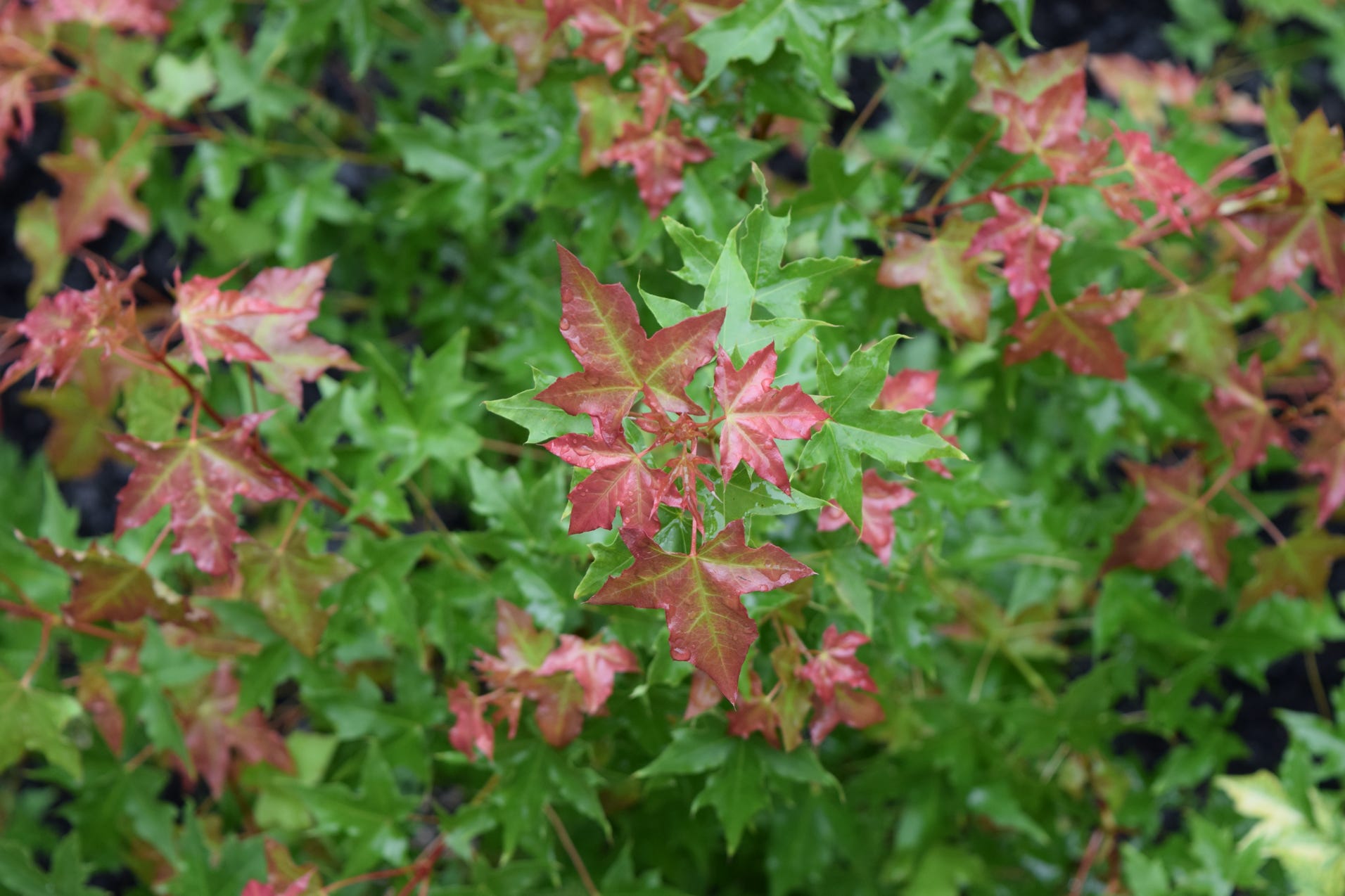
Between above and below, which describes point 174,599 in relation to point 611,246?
below

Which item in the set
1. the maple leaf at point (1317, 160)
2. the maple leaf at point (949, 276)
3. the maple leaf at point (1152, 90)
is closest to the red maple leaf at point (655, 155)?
the maple leaf at point (949, 276)

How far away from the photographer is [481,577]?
5.11 feet

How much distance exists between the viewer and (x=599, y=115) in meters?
1.40

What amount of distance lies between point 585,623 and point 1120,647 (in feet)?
3.95

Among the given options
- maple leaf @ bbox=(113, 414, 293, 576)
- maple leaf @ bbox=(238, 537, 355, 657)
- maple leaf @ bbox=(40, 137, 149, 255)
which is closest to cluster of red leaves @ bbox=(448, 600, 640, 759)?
maple leaf @ bbox=(238, 537, 355, 657)

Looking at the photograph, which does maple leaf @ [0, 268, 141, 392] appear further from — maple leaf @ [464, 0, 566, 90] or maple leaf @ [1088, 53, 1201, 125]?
maple leaf @ [1088, 53, 1201, 125]

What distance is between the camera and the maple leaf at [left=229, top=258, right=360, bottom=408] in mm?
1299

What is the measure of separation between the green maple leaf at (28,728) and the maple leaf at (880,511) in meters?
1.16

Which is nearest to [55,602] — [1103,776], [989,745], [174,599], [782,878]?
[174,599]

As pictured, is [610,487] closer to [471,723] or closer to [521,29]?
[471,723]

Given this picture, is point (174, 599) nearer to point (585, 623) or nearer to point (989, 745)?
point (585, 623)

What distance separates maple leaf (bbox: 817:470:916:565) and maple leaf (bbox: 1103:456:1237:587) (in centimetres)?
61

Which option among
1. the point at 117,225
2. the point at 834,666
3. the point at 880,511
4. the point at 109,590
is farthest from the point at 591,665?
the point at 117,225

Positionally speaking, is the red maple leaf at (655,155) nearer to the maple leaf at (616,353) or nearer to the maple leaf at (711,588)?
the maple leaf at (616,353)
